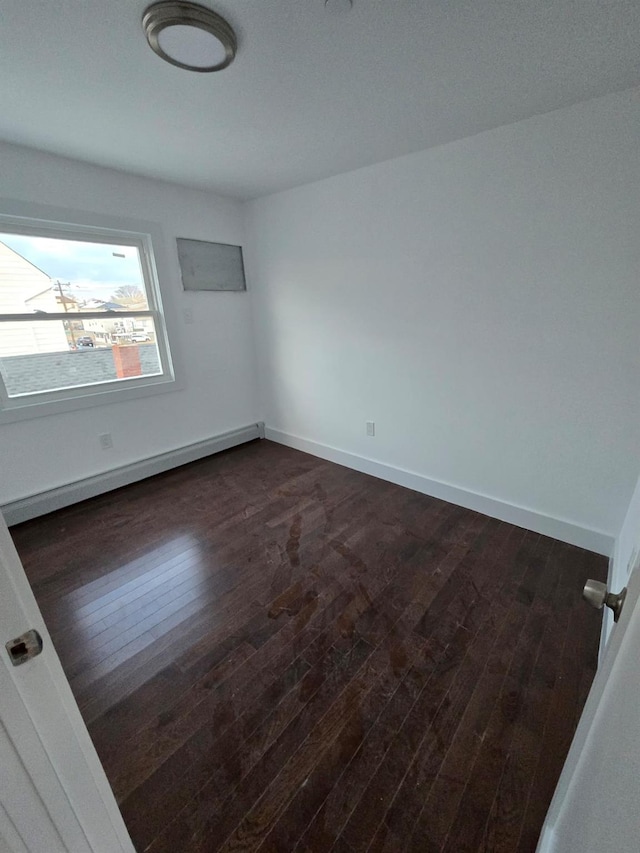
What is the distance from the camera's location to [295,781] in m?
1.12

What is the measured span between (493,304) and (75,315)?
2.96 meters

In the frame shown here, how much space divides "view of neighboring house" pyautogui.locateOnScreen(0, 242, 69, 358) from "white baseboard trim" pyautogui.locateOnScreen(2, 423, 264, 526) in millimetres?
1046

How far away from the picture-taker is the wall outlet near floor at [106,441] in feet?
9.37

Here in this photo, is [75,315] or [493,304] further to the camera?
[75,315]

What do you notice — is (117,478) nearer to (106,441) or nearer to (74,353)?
(106,441)

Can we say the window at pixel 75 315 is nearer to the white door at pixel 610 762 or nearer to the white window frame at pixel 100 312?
the white window frame at pixel 100 312

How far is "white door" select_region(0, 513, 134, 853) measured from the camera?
1.72ft

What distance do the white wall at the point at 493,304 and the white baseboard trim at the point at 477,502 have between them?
0.03m

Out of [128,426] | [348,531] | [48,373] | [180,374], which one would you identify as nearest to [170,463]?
[128,426]

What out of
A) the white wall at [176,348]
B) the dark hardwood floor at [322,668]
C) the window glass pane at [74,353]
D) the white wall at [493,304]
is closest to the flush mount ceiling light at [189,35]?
the white wall at [493,304]

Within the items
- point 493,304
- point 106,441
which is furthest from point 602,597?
point 106,441

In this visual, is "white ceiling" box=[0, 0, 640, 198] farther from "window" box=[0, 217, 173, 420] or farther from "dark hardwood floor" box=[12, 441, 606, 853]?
"dark hardwood floor" box=[12, 441, 606, 853]

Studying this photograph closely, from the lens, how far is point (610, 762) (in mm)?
497

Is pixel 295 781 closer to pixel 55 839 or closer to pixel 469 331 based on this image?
pixel 55 839
